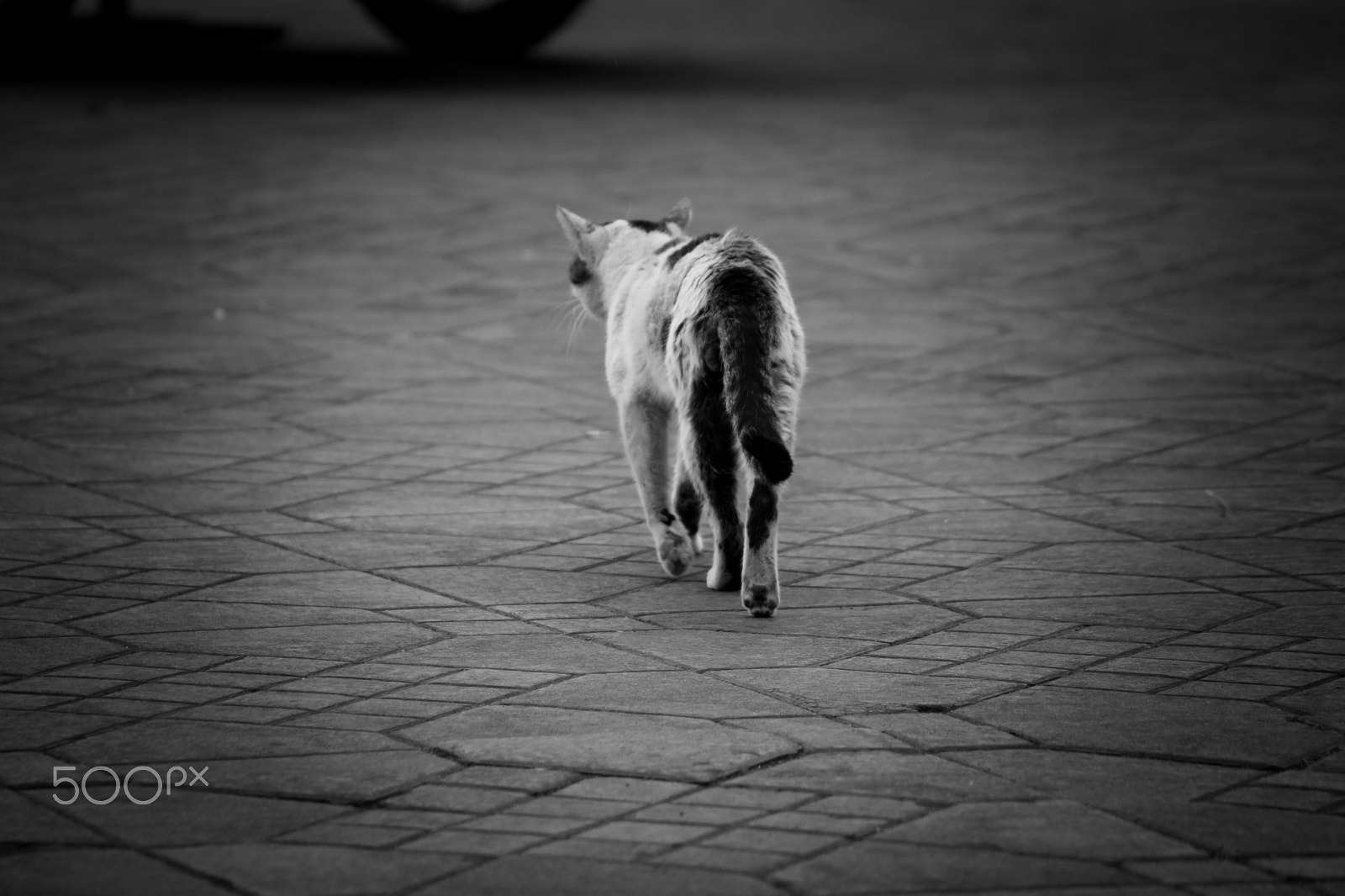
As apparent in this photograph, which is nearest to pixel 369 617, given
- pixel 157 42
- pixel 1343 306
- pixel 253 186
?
pixel 1343 306

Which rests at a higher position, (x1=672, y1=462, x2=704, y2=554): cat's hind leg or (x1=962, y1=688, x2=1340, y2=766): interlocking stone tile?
(x1=672, y1=462, x2=704, y2=554): cat's hind leg

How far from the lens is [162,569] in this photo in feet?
16.1

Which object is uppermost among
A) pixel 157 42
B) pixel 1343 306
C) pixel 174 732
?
pixel 157 42

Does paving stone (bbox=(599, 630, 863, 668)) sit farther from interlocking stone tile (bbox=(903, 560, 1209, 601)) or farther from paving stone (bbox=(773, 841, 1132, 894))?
paving stone (bbox=(773, 841, 1132, 894))

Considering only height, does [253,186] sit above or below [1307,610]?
above

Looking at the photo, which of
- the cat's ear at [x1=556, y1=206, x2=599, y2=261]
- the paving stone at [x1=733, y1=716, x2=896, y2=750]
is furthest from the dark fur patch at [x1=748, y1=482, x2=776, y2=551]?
the cat's ear at [x1=556, y1=206, x2=599, y2=261]

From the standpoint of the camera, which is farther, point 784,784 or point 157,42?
point 157,42

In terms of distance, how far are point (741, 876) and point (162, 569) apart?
7.82 feet

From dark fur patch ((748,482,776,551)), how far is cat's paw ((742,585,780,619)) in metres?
0.10

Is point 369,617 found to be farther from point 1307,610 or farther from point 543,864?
point 1307,610

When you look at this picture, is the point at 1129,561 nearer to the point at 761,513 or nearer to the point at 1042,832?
the point at 761,513

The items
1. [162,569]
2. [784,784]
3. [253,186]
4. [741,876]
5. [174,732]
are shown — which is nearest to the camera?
[741,876]

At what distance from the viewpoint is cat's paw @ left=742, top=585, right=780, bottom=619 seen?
4.52 metres

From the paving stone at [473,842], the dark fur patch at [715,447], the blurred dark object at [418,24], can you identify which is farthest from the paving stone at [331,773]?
the blurred dark object at [418,24]
